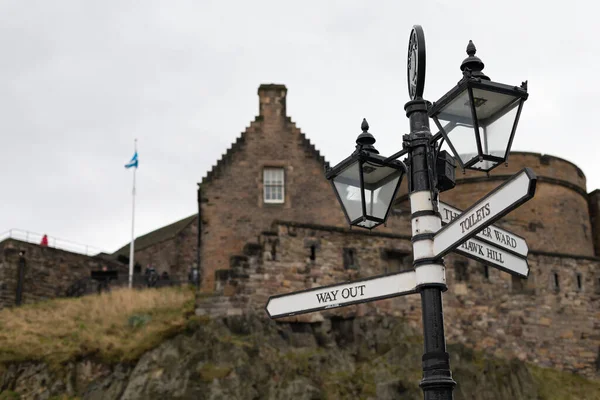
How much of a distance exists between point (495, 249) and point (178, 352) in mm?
16049

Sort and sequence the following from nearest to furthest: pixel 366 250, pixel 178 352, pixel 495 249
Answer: pixel 495 249 < pixel 178 352 < pixel 366 250

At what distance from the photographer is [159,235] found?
41.7 meters

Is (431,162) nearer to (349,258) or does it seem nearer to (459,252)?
(459,252)

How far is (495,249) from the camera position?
6.55m

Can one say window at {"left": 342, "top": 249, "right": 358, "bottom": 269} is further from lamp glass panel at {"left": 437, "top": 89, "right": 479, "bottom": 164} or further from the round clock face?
lamp glass panel at {"left": 437, "top": 89, "right": 479, "bottom": 164}

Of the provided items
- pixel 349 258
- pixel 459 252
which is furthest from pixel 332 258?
pixel 459 252

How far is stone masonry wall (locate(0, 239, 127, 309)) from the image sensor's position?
3006cm

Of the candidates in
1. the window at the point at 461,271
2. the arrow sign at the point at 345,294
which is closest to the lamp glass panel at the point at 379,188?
the arrow sign at the point at 345,294

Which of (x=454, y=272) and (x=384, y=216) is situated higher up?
(x=454, y=272)

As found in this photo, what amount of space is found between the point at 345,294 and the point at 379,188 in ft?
2.93

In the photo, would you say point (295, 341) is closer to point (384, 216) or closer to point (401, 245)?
point (401, 245)

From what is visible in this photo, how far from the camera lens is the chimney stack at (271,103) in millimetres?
26500

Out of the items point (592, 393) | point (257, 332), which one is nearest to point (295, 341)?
point (257, 332)

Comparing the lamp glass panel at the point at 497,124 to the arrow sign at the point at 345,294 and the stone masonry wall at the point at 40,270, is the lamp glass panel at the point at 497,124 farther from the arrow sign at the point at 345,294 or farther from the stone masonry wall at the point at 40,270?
the stone masonry wall at the point at 40,270
